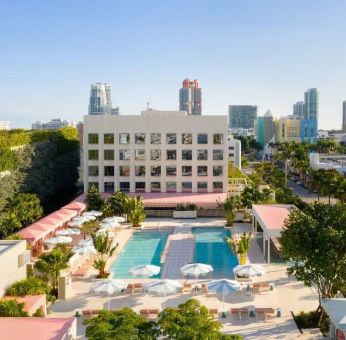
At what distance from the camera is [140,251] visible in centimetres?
3622

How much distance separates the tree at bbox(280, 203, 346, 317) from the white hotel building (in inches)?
1274

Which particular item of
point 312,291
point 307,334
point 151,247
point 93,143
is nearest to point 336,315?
point 307,334

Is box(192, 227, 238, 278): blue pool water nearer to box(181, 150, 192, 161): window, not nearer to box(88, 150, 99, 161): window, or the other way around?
box(181, 150, 192, 161): window

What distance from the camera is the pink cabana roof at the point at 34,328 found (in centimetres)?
1545

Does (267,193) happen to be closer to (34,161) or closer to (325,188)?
(325,188)

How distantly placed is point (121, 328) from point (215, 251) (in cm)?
2342

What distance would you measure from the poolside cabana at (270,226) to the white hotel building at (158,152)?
48.1 feet

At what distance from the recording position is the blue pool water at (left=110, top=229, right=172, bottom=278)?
31.7 meters

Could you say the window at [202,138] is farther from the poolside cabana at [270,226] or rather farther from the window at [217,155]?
the poolside cabana at [270,226]

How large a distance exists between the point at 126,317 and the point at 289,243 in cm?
972

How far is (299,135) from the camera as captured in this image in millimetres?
140000

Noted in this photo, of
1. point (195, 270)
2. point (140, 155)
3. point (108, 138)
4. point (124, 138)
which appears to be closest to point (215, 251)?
point (195, 270)

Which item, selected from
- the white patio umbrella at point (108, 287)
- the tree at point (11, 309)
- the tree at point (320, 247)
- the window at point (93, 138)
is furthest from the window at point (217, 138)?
the tree at point (11, 309)

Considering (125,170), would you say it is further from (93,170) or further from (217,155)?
(217,155)
